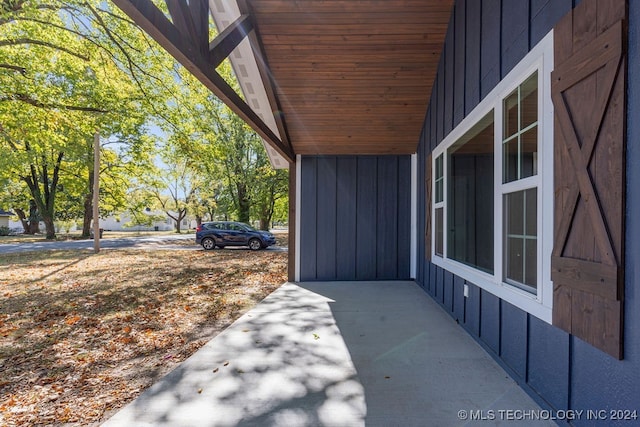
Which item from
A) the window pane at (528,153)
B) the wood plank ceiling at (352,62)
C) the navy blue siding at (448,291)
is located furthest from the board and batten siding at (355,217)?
the window pane at (528,153)

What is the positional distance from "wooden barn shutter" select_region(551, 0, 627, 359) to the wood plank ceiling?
76.2 inches

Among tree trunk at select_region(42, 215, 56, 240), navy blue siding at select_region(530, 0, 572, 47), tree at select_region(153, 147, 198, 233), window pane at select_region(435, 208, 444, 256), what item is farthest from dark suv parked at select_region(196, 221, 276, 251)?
tree at select_region(153, 147, 198, 233)

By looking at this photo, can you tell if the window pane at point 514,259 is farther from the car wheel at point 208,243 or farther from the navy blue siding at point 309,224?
the car wheel at point 208,243

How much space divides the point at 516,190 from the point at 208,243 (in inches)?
Answer: 400

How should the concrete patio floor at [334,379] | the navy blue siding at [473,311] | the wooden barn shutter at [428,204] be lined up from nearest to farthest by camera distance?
the concrete patio floor at [334,379] < the navy blue siding at [473,311] < the wooden barn shutter at [428,204]

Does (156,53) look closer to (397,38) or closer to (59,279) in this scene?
(59,279)

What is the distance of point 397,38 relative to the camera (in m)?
3.24

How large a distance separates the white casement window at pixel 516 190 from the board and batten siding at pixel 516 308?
0.39ft

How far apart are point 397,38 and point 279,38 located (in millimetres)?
1335

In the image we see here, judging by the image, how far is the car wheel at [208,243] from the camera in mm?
10484

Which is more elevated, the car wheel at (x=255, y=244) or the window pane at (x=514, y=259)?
the window pane at (x=514, y=259)

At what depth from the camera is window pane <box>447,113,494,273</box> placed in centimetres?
344

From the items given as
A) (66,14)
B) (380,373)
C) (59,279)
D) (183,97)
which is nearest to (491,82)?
(380,373)

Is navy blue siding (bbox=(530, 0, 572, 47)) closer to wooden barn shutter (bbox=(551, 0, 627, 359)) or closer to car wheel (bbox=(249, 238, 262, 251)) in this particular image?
wooden barn shutter (bbox=(551, 0, 627, 359))
